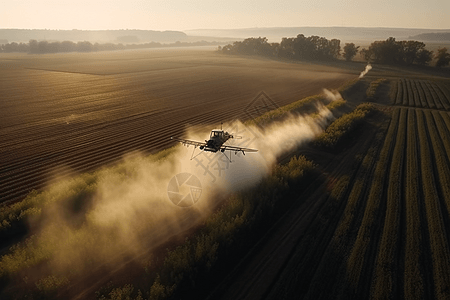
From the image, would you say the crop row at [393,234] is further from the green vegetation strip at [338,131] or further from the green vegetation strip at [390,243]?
the green vegetation strip at [338,131]

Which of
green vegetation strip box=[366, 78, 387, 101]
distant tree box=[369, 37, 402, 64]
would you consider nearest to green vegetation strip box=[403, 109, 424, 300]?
green vegetation strip box=[366, 78, 387, 101]

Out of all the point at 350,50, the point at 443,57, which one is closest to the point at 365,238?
the point at 443,57

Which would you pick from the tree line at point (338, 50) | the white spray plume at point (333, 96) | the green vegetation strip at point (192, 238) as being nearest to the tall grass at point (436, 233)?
the green vegetation strip at point (192, 238)

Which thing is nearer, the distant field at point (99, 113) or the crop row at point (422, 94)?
the distant field at point (99, 113)

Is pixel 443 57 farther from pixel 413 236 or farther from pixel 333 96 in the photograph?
pixel 413 236

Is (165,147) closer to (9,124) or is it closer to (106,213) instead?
(106,213)

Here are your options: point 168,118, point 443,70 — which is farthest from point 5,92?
point 443,70
